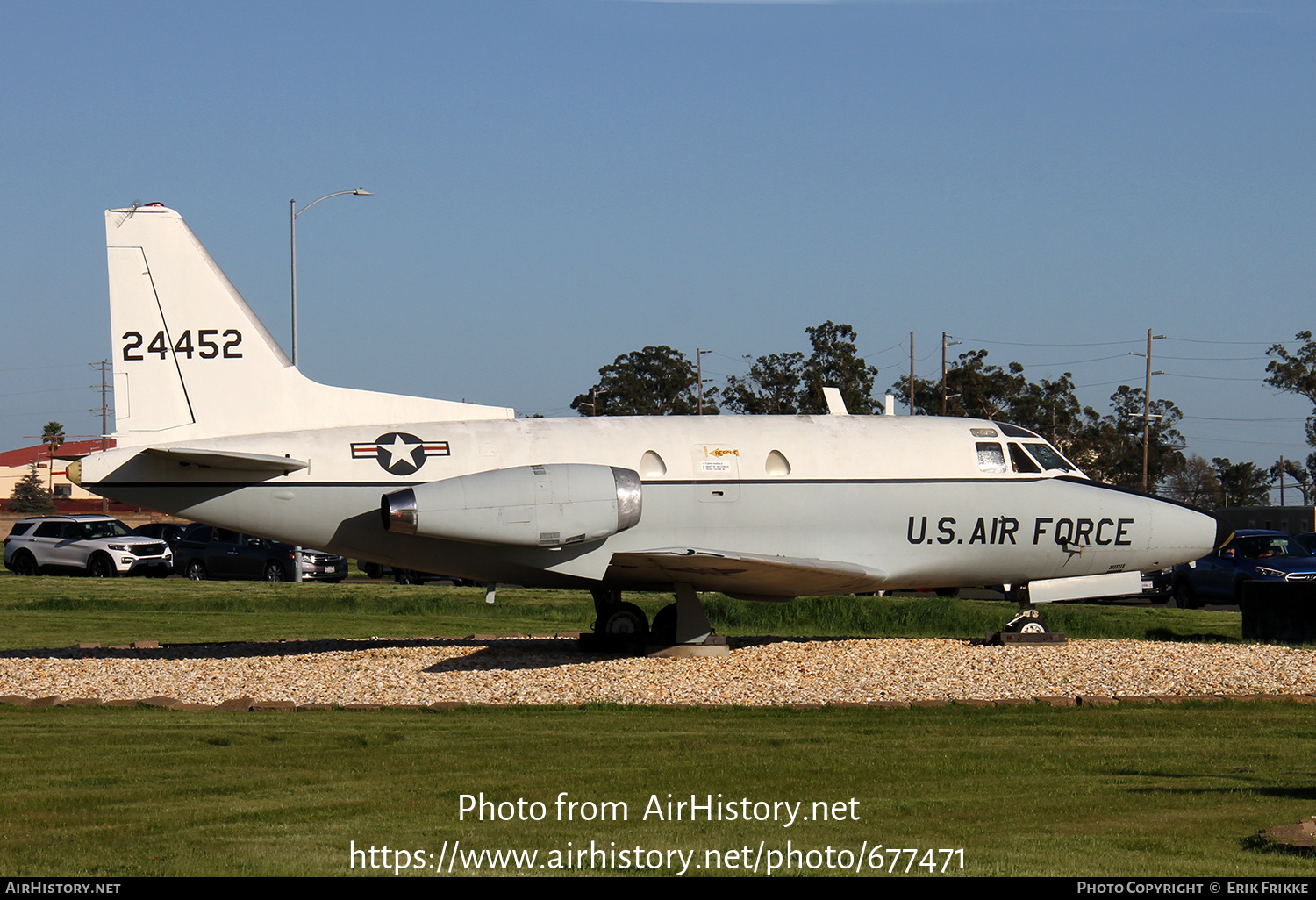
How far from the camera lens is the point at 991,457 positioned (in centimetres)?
1838

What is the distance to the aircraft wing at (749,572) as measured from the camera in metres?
16.0

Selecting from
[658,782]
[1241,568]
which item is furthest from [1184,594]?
[658,782]

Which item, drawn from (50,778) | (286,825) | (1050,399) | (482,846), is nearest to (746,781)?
(482,846)

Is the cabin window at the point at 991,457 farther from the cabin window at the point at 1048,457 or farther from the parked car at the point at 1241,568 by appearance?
the parked car at the point at 1241,568

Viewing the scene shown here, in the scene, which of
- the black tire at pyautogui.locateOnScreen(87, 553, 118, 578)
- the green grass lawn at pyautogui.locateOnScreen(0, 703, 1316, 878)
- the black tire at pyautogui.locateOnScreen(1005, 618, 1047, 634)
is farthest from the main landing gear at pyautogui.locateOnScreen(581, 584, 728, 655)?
the black tire at pyautogui.locateOnScreen(87, 553, 118, 578)

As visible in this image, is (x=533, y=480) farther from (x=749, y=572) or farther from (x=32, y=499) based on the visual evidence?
(x=32, y=499)

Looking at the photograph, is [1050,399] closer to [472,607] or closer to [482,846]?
[472,607]

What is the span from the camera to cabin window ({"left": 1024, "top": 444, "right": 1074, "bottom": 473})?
61.5 feet

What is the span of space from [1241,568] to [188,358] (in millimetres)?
24204

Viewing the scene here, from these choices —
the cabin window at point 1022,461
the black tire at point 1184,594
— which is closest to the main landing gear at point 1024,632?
the cabin window at point 1022,461

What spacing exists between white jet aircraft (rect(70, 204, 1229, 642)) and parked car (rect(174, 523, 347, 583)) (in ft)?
78.9

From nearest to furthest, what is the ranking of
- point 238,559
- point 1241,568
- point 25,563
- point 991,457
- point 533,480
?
point 533,480
point 991,457
point 1241,568
point 238,559
point 25,563

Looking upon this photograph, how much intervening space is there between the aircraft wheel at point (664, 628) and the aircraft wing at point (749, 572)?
1346 mm

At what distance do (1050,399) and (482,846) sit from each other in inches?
3108
